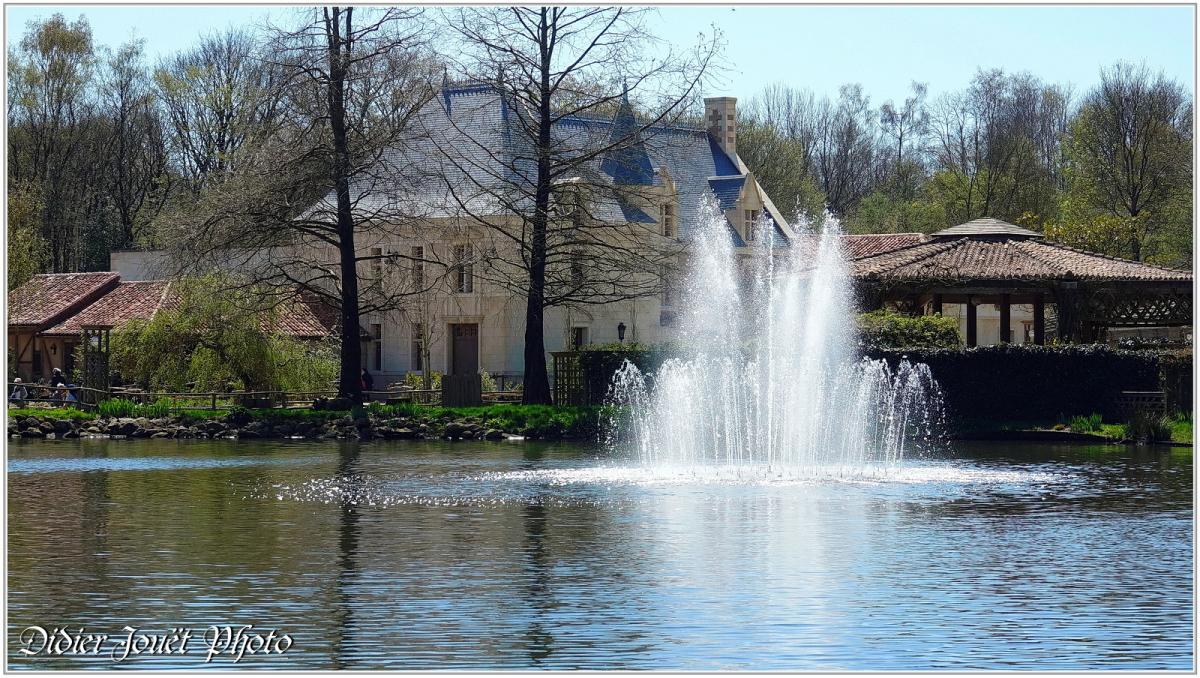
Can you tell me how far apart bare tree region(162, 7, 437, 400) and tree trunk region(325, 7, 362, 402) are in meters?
0.03

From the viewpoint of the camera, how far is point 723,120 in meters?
70.9

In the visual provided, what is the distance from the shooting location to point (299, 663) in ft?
38.4

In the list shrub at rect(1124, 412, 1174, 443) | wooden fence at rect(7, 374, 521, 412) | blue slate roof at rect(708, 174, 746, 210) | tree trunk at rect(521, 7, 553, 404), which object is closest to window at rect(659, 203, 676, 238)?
blue slate roof at rect(708, 174, 746, 210)

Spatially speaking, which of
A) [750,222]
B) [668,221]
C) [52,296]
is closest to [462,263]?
[668,221]

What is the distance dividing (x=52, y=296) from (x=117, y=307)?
16.9ft

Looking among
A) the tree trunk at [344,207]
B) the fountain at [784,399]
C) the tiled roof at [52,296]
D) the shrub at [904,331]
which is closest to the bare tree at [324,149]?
the tree trunk at [344,207]

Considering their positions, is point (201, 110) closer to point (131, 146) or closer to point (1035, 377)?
point (131, 146)

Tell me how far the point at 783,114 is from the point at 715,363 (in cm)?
5779

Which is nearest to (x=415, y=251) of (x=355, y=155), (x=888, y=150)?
(x=355, y=155)

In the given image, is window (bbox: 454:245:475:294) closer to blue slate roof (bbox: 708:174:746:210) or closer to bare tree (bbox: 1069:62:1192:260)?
blue slate roof (bbox: 708:174:746:210)

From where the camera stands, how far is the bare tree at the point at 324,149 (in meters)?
41.3

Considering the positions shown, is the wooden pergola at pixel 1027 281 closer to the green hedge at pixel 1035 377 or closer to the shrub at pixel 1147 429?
the green hedge at pixel 1035 377

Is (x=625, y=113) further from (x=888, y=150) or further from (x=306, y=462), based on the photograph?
(x=888, y=150)

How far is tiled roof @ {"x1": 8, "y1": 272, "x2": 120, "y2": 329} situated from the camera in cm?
6344
